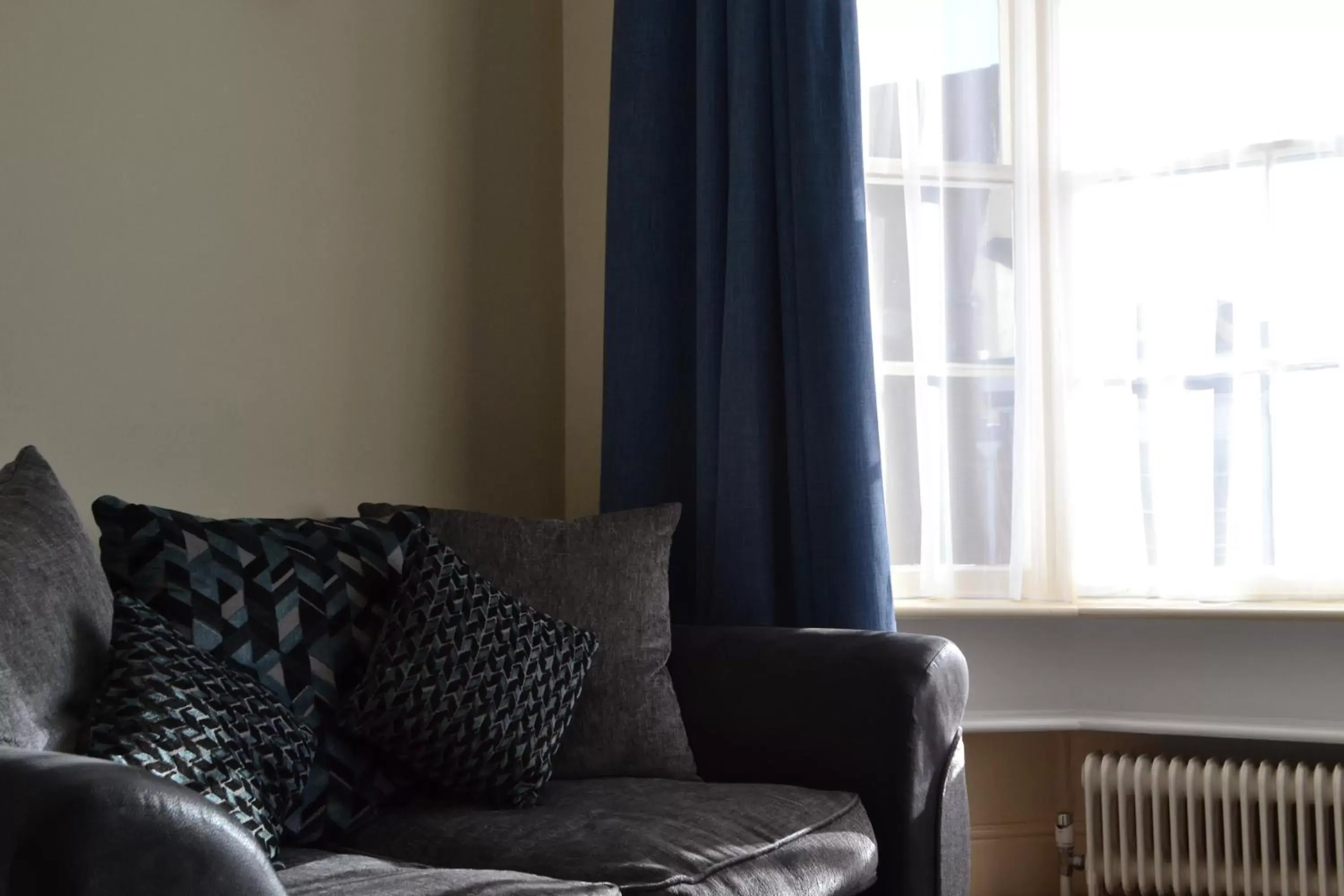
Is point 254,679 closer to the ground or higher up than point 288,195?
closer to the ground

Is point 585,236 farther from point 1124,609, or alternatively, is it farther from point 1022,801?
point 1022,801

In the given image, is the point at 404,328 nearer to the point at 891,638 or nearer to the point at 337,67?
the point at 337,67

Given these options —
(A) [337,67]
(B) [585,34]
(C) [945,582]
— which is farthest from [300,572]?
(B) [585,34]

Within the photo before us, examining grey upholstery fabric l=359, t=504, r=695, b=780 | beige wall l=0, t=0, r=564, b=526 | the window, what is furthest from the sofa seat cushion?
the window

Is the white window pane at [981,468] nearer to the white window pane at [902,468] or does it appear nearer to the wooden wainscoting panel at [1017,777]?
the white window pane at [902,468]

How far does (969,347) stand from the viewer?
287 centimetres

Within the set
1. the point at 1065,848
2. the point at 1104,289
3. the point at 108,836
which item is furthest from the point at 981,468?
the point at 108,836

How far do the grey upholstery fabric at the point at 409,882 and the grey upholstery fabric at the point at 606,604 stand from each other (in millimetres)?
603

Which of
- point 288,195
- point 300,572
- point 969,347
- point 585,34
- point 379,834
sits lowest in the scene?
point 379,834

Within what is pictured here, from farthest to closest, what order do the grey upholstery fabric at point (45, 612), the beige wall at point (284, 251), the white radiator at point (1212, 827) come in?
the white radiator at point (1212, 827), the beige wall at point (284, 251), the grey upholstery fabric at point (45, 612)

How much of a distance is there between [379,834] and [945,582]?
149cm

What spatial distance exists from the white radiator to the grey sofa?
0.81 meters

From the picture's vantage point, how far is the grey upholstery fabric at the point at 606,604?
7.17ft

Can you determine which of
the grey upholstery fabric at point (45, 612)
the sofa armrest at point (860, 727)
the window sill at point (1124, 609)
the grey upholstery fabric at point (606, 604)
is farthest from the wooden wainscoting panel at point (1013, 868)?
the grey upholstery fabric at point (45, 612)
